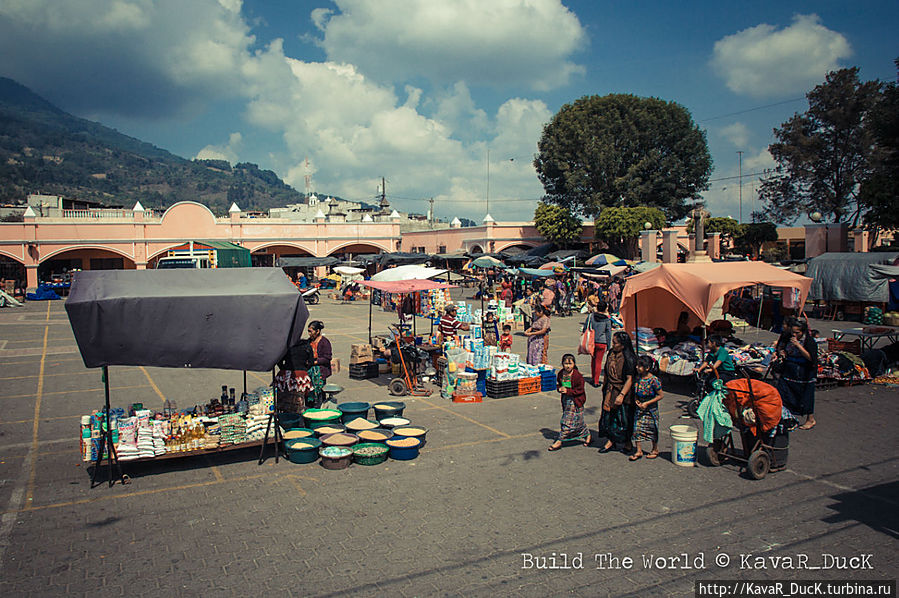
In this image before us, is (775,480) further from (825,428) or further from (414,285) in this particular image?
(414,285)

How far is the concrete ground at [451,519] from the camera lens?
5.05m

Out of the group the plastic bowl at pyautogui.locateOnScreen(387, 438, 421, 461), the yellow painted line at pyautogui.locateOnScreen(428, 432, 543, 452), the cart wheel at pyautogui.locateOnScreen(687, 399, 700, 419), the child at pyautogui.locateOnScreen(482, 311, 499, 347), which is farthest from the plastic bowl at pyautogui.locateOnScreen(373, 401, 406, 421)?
the child at pyautogui.locateOnScreen(482, 311, 499, 347)

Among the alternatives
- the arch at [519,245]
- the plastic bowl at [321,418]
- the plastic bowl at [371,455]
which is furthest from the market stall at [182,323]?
the arch at [519,245]

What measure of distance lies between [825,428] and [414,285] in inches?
314

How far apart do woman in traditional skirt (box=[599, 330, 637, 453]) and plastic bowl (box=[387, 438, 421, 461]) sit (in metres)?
2.67

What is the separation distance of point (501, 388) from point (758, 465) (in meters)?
5.11

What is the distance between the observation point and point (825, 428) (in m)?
9.40

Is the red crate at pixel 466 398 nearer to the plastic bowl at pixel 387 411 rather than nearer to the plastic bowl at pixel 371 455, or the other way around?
the plastic bowl at pixel 387 411

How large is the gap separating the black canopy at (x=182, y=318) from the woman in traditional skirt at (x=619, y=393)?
4.33 metres

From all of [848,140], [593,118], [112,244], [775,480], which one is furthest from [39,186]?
[775,480]

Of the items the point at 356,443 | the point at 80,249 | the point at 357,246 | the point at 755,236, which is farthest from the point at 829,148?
the point at 80,249

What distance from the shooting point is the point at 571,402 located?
8383mm

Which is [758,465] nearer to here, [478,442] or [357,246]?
[478,442]

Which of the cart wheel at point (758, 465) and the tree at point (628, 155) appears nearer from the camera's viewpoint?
the cart wheel at point (758, 465)
